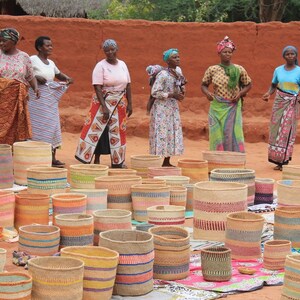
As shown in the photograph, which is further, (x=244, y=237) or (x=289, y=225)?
(x=289, y=225)

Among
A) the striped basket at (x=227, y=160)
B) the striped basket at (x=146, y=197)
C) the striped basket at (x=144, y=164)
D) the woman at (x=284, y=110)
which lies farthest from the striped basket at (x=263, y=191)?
the woman at (x=284, y=110)

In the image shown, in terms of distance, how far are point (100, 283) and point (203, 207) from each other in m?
1.97

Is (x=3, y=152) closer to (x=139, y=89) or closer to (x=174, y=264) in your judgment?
(x=174, y=264)

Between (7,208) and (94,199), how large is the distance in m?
0.74

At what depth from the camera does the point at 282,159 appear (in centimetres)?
1276

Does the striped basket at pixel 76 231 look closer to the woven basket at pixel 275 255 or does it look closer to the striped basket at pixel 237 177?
the woven basket at pixel 275 255

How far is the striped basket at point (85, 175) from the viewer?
30.2 feet

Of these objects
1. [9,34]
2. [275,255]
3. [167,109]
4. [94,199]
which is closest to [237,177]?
[94,199]

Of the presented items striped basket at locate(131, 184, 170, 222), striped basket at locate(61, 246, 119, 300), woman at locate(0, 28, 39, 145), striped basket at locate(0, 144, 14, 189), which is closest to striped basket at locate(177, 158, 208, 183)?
striped basket at locate(131, 184, 170, 222)

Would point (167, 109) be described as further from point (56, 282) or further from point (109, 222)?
point (56, 282)

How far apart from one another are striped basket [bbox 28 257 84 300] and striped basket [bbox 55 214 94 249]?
120 centimetres

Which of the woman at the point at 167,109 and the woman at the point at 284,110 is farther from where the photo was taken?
the woman at the point at 284,110

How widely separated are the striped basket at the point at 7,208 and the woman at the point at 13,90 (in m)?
3.35

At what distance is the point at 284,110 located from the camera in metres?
12.7
